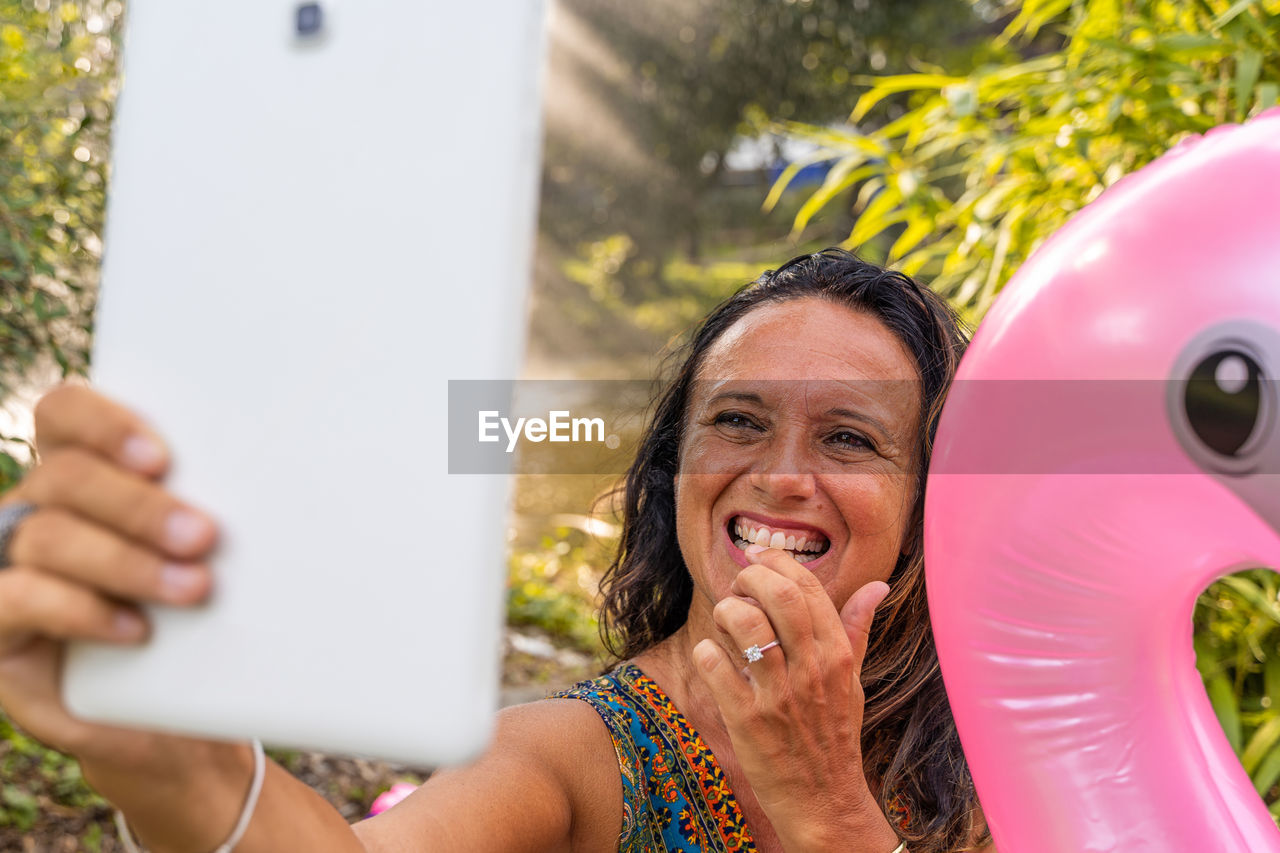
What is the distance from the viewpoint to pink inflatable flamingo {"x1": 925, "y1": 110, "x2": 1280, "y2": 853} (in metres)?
0.94

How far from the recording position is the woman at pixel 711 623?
77 cm

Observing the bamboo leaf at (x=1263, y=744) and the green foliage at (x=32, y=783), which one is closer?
the bamboo leaf at (x=1263, y=744)

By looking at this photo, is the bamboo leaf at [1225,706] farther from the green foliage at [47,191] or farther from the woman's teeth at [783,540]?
the green foliage at [47,191]

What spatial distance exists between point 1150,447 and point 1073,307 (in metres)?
0.15

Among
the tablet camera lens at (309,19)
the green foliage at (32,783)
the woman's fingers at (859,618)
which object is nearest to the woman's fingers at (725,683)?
the woman's fingers at (859,618)

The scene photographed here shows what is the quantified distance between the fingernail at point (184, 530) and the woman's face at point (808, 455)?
103 centimetres

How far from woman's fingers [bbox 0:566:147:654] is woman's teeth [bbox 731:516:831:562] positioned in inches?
41.6

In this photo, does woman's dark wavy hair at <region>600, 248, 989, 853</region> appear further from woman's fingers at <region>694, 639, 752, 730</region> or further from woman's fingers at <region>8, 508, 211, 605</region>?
woman's fingers at <region>8, 508, 211, 605</region>

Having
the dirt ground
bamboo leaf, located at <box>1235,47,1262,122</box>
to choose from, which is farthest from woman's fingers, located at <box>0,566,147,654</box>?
bamboo leaf, located at <box>1235,47,1262,122</box>

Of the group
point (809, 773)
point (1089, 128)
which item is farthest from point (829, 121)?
point (809, 773)

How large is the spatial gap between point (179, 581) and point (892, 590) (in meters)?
1.33

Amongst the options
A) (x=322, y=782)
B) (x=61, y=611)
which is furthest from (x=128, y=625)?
(x=322, y=782)

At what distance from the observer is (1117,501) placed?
40.3 inches

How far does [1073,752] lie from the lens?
109 cm
